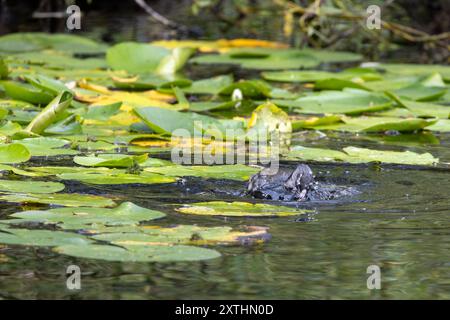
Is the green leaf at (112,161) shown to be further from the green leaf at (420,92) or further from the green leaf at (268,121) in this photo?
the green leaf at (420,92)

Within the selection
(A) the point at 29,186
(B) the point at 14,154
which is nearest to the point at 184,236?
(A) the point at 29,186

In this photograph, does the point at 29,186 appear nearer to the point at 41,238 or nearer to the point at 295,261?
the point at 41,238

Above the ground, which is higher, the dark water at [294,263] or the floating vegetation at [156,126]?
the floating vegetation at [156,126]

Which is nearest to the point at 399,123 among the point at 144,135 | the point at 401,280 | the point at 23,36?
the point at 144,135

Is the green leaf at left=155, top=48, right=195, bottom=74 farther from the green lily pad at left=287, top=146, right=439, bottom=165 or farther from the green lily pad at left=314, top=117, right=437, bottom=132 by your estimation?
the green lily pad at left=287, top=146, right=439, bottom=165

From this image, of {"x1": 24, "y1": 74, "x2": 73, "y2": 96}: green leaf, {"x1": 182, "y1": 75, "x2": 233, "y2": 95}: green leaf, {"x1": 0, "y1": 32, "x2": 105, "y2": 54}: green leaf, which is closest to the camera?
{"x1": 24, "y1": 74, "x2": 73, "y2": 96}: green leaf

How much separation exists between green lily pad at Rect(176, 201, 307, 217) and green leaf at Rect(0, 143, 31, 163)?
0.78m

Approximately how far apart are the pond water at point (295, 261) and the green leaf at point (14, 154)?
1.07 feet

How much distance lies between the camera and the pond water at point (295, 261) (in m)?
2.46

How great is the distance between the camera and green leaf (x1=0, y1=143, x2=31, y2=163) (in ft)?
12.1

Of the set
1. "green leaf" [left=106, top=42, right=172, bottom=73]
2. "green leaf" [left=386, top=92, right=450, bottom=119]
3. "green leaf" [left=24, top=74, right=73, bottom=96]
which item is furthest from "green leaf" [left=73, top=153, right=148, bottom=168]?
"green leaf" [left=106, top=42, right=172, bottom=73]

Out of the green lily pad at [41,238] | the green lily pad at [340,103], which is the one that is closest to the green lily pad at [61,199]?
the green lily pad at [41,238]

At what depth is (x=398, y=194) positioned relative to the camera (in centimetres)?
359

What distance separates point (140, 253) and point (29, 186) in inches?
34.3
